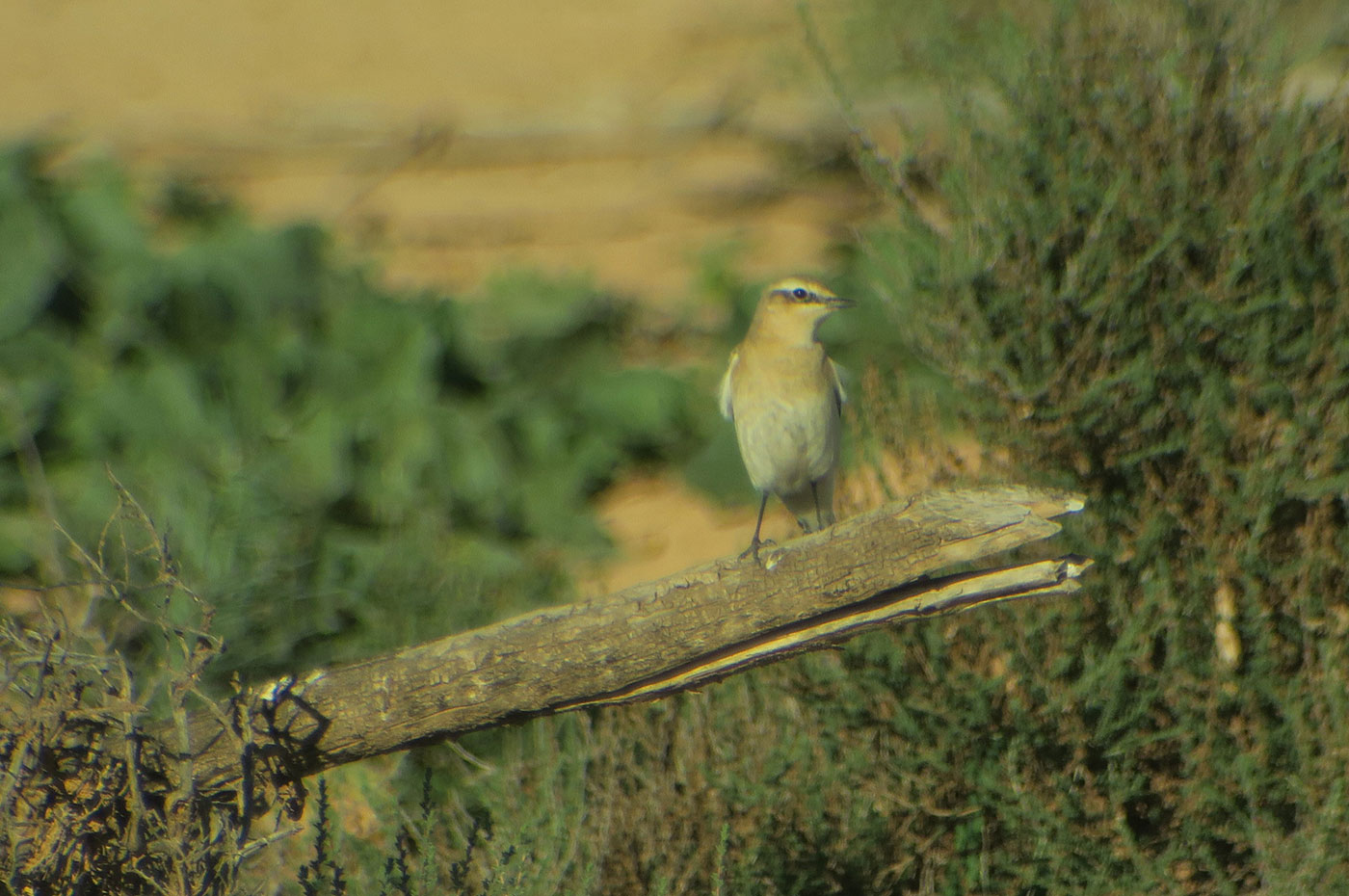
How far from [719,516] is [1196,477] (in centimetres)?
326

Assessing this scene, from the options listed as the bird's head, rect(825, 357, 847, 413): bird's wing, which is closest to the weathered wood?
the bird's head

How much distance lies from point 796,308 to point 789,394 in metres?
0.28

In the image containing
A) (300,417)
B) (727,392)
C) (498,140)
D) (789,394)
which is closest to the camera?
(789,394)

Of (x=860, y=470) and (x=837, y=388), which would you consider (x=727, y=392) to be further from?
(x=860, y=470)

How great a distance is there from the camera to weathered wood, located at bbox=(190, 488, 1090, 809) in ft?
10.0

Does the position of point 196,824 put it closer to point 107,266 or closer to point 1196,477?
point 1196,477

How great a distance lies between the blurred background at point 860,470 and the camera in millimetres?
3877

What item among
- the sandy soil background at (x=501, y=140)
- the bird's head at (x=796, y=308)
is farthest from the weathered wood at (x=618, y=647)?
the sandy soil background at (x=501, y=140)

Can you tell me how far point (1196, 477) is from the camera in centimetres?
407

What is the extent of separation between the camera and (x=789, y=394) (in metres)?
4.68

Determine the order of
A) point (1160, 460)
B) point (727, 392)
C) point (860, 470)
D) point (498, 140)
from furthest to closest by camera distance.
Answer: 1. point (498, 140)
2. point (727, 392)
3. point (860, 470)
4. point (1160, 460)

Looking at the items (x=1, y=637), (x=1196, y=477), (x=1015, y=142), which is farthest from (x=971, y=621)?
(x=1, y=637)

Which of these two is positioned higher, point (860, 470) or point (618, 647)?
point (860, 470)

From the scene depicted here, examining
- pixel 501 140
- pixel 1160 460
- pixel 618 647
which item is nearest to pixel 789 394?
pixel 1160 460
